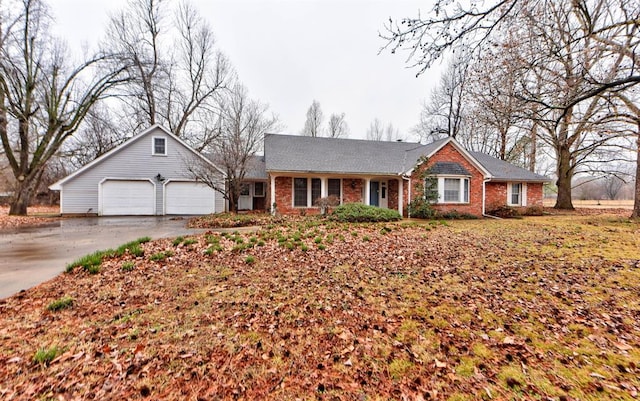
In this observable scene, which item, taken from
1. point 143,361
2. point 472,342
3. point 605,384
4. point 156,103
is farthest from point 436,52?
point 156,103

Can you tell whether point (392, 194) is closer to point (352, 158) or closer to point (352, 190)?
point (352, 190)

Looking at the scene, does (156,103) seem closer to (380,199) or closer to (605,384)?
(380,199)

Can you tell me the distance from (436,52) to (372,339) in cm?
455

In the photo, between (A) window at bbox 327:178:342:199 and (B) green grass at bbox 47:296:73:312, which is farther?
(A) window at bbox 327:178:342:199

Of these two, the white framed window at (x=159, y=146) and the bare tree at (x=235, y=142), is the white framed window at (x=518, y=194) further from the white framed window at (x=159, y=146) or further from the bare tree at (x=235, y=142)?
the white framed window at (x=159, y=146)

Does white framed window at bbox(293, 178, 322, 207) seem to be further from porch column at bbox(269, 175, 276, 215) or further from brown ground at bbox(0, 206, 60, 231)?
brown ground at bbox(0, 206, 60, 231)

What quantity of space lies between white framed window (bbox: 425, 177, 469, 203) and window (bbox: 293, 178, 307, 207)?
7.89 m

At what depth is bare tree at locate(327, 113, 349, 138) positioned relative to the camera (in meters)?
34.9

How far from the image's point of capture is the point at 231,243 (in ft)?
23.2

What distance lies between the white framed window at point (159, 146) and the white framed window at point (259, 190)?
6269 millimetres

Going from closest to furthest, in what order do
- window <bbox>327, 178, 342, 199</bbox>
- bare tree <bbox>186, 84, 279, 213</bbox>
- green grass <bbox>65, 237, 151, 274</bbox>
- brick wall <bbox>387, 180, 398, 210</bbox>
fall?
green grass <bbox>65, 237, 151, 274</bbox> → bare tree <bbox>186, 84, 279, 213</bbox> → window <bbox>327, 178, 342, 199</bbox> → brick wall <bbox>387, 180, 398, 210</bbox>

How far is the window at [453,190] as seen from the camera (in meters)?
15.1

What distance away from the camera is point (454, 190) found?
15.4 meters

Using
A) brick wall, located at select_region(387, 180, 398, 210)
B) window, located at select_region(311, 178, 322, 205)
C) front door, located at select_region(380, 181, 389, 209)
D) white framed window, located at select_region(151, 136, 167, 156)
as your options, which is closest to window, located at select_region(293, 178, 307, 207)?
window, located at select_region(311, 178, 322, 205)
